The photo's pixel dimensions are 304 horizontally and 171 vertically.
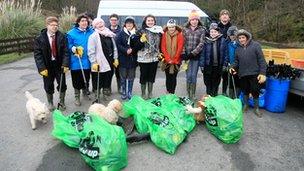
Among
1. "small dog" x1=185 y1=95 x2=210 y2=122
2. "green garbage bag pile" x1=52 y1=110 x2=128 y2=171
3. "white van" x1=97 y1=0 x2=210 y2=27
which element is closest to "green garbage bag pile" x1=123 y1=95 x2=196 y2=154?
"small dog" x1=185 y1=95 x2=210 y2=122

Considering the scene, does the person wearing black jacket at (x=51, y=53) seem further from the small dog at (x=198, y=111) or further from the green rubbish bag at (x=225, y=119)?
the green rubbish bag at (x=225, y=119)

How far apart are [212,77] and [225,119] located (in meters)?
2.15

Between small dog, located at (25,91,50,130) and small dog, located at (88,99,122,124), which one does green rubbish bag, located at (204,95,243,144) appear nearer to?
small dog, located at (88,99,122,124)

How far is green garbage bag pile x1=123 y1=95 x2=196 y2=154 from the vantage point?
5.25m

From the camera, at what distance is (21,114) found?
6.85 metres

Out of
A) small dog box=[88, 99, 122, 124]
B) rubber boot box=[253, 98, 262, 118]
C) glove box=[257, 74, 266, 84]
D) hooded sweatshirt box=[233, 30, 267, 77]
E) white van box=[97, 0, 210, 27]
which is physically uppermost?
white van box=[97, 0, 210, 27]

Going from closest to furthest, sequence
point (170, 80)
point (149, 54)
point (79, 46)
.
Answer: point (79, 46) < point (149, 54) < point (170, 80)

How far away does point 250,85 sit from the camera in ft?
22.8

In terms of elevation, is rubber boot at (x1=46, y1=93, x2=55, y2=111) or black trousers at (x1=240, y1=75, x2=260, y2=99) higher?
black trousers at (x1=240, y1=75, x2=260, y2=99)

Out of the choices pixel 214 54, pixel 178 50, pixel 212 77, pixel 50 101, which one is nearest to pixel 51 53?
pixel 50 101

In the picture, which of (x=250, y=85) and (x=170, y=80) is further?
(x=170, y=80)

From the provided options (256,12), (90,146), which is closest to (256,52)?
(90,146)

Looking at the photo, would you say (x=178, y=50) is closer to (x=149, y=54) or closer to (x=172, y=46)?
(x=172, y=46)

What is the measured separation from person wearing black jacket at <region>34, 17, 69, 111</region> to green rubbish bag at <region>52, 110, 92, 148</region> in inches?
57.4
